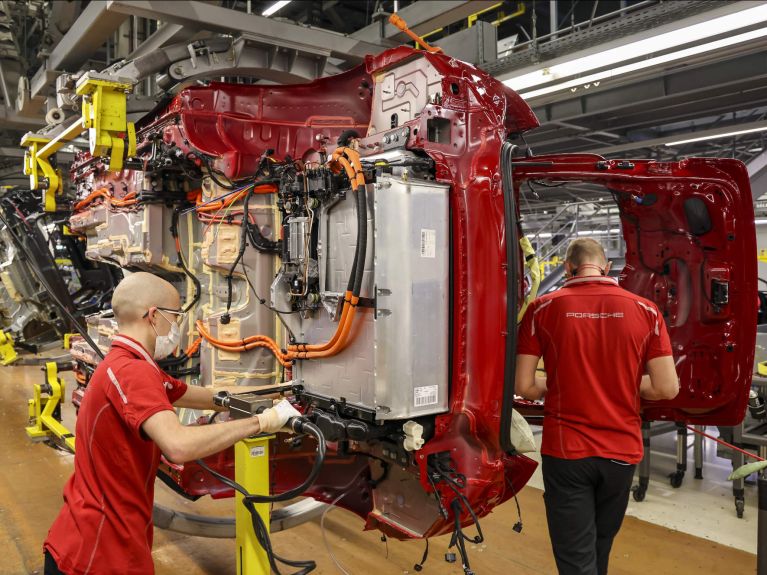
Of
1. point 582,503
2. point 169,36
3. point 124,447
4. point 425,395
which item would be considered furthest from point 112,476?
point 169,36

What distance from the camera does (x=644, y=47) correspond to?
12.5ft

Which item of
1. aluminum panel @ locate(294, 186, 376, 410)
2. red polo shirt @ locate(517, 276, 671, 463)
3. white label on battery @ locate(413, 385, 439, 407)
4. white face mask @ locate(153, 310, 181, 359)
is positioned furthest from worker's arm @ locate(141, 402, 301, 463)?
red polo shirt @ locate(517, 276, 671, 463)

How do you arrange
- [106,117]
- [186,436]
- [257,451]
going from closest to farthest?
1. [186,436]
2. [257,451]
3. [106,117]

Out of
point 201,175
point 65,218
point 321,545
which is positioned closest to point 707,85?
point 201,175

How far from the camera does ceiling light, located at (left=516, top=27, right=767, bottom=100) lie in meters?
3.59

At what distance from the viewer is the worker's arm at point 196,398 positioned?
9.07 ft

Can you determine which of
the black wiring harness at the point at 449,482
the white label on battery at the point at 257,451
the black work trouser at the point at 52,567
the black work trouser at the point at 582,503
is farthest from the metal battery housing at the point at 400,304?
the black work trouser at the point at 52,567

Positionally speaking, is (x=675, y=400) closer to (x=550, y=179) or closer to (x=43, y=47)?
(x=550, y=179)

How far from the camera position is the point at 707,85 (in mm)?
5180

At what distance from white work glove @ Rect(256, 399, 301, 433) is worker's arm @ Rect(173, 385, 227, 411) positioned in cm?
51

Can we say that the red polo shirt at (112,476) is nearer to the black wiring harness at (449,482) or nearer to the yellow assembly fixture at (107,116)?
the black wiring harness at (449,482)

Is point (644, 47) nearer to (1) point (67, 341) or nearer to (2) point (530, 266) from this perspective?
(2) point (530, 266)

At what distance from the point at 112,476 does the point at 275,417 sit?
62 centimetres

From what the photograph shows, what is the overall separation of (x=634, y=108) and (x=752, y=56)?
122cm
